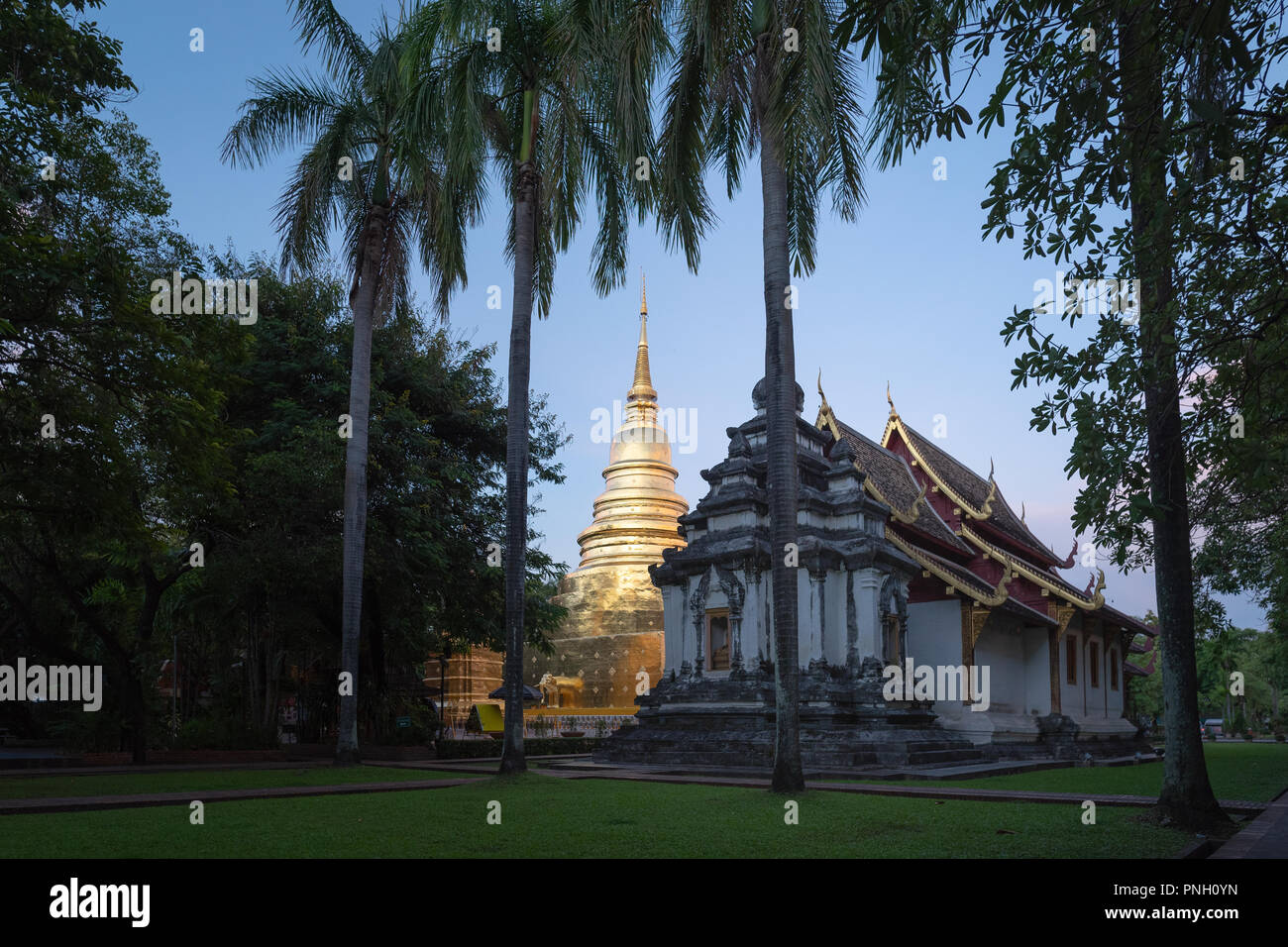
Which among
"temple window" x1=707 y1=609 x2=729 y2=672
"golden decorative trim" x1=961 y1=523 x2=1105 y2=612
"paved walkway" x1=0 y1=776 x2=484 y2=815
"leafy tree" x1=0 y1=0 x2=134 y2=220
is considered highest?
"leafy tree" x1=0 y1=0 x2=134 y2=220

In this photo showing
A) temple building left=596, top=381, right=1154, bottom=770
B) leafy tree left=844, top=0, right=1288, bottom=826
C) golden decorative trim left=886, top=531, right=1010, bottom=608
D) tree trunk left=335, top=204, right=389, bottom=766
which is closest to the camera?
leafy tree left=844, top=0, right=1288, bottom=826

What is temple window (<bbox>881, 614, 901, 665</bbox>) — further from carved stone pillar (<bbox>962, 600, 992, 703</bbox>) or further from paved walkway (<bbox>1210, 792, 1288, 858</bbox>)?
paved walkway (<bbox>1210, 792, 1288, 858</bbox>)

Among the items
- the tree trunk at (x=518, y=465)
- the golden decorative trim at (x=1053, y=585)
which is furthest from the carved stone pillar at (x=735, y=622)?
the golden decorative trim at (x=1053, y=585)

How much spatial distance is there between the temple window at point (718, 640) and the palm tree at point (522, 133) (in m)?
7.08

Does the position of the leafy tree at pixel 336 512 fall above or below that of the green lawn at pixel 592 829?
above

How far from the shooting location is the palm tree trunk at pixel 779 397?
41.8 ft

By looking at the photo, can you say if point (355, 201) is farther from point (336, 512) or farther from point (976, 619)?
point (976, 619)

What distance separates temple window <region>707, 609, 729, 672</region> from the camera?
70.7ft

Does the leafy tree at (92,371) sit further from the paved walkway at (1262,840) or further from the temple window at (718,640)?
the paved walkway at (1262,840)

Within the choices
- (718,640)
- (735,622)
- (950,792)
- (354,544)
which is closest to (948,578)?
(735,622)

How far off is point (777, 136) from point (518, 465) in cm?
602

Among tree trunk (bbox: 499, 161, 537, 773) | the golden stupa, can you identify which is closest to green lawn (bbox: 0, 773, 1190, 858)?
tree trunk (bbox: 499, 161, 537, 773)

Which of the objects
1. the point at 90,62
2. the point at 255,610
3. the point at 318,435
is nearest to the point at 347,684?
the point at 318,435

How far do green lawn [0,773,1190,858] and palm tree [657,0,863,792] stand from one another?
2.26 meters
